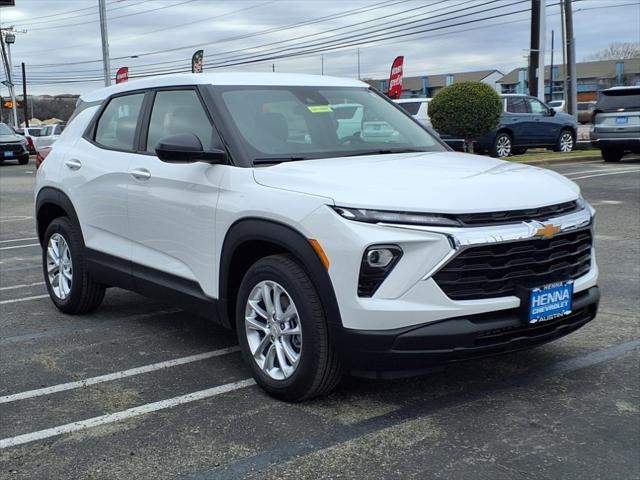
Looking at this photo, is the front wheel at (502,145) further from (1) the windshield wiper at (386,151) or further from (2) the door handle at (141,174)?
(2) the door handle at (141,174)

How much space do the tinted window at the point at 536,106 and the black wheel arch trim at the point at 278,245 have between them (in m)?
18.8

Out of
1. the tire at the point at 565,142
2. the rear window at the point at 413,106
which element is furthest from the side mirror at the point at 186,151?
the tire at the point at 565,142

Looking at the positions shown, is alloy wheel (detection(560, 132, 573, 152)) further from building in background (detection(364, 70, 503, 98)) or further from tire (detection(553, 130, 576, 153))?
building in background (detection(364, 70, 503, 98))

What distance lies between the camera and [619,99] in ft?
63.3

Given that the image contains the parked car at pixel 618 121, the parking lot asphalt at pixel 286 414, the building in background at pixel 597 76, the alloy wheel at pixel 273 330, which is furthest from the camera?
the building in background at pixel 597 76

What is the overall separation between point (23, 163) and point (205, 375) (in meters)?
27.7

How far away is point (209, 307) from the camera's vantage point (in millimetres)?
4457

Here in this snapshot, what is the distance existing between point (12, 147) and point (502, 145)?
1817cm

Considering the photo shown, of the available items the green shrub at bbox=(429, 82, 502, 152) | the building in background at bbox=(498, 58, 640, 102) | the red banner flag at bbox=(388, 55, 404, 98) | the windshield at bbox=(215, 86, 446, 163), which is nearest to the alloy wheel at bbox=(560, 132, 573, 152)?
the green shrub at bbox=(429, 82, 502, 152)

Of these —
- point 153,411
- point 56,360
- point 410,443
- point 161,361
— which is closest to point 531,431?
point 410,443

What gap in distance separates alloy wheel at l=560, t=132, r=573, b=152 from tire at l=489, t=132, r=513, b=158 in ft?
8.13

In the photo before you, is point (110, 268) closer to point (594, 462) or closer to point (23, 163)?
point (594, 462)

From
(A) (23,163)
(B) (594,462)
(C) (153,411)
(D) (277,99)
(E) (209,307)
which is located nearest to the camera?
(B) (594,462)

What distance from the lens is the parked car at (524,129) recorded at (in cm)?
2072
